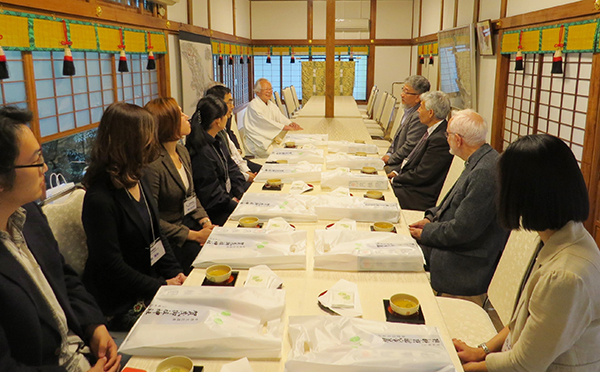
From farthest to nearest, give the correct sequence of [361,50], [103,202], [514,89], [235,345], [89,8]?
[361,50], [514,89], [89,8], [103,202], [235,345]

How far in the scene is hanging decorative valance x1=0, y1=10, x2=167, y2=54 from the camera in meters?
2.81

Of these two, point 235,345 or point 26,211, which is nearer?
point 235,345

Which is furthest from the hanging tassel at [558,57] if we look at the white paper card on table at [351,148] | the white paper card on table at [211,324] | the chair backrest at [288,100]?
the chair backrest at [288,100]

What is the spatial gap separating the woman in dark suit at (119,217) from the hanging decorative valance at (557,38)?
3.34 metres

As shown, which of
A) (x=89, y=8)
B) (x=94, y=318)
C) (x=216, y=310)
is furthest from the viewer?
(x=89, y=8)

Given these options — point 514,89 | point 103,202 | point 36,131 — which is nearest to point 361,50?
point 514,89

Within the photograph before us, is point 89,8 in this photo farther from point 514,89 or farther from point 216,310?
point 514,89

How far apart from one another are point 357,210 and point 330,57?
4.34 meters

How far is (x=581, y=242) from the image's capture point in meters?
1.18

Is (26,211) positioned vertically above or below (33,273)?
above

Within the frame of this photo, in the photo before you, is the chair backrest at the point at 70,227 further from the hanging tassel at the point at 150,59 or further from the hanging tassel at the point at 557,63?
the hanging tassel at the point at 557,63

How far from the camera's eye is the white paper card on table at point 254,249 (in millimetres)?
1575

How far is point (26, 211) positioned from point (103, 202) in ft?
1.34

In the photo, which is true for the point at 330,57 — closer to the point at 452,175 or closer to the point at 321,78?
the point at 452,175
